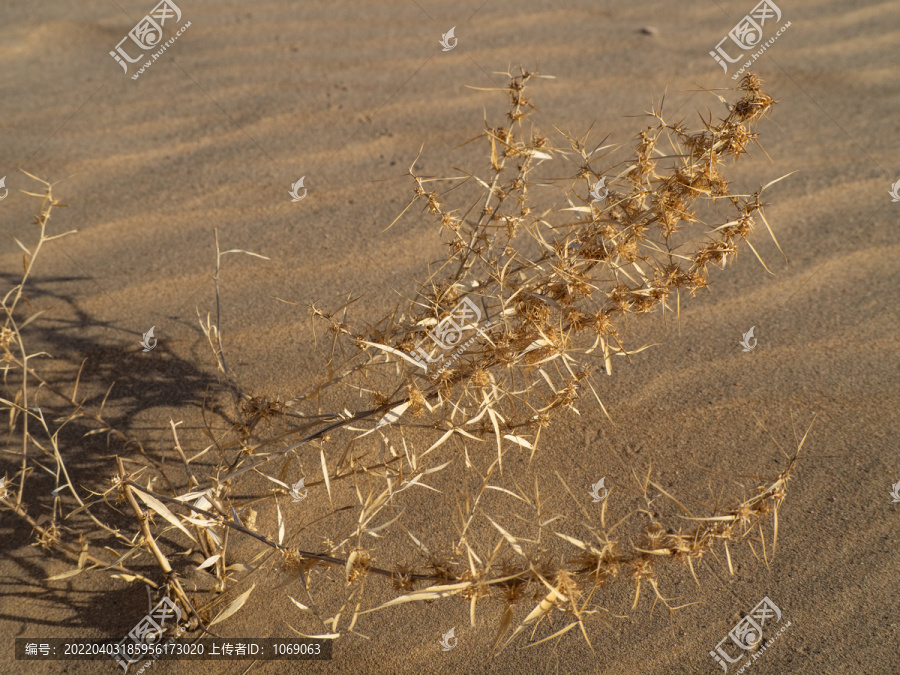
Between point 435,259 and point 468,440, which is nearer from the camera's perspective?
point 468,440

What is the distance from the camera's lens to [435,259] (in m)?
2.06

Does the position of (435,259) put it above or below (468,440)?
above

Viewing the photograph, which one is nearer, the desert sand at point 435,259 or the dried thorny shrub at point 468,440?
the dried thorny shrub at point 468,440

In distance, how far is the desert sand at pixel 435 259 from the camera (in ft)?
4.42

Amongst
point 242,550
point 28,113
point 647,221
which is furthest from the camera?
point 28,113

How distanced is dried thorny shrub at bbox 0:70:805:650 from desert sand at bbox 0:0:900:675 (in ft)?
0.27

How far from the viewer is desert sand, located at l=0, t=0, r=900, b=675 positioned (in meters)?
1.35

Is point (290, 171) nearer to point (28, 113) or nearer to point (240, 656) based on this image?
point (28, 113)

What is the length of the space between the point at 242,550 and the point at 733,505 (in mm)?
1093

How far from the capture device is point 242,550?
1.44 m

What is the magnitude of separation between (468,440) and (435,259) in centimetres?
67

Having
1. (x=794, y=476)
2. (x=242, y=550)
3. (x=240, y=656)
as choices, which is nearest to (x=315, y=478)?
(x=242, y=550)

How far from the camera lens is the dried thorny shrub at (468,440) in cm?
100

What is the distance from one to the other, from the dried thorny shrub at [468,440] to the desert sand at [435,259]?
81mm
